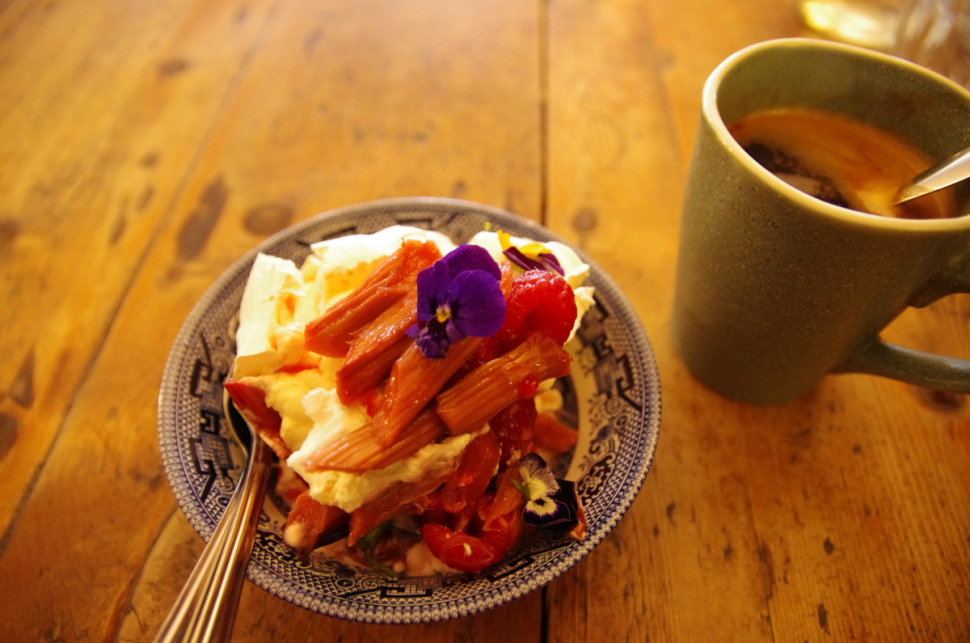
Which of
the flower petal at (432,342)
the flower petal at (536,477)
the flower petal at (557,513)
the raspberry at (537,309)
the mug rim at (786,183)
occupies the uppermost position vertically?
the mug rim at (786,183)

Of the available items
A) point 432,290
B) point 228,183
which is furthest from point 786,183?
point 228,183

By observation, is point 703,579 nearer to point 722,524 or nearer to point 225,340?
point 722,524

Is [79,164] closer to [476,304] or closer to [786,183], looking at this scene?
[476,304]

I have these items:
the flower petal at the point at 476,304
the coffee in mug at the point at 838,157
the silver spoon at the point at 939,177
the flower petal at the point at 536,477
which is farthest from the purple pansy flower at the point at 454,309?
the silver spoon at the point at 939,177

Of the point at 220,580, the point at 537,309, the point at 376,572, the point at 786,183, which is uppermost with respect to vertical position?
the point at 786,183

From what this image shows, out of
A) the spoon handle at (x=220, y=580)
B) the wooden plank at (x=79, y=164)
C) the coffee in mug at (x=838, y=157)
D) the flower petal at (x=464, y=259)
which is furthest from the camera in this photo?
the wooden plank at (x=79, y=164)

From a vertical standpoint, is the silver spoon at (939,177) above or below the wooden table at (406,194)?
above

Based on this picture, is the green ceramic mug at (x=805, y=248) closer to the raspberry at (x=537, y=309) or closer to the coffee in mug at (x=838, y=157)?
the coffee in mug at (x=838, y=157)
